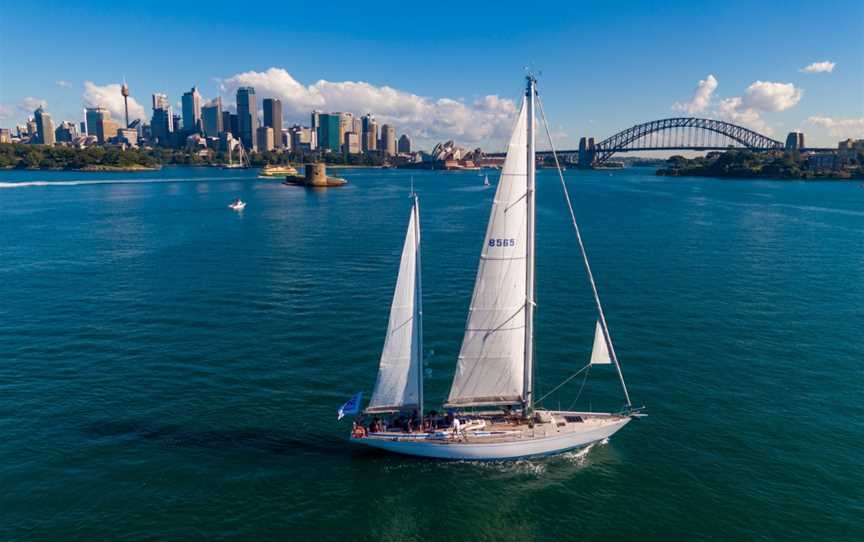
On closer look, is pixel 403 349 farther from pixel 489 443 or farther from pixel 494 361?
pixel 489 443

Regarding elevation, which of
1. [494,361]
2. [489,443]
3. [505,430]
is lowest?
[489,443]

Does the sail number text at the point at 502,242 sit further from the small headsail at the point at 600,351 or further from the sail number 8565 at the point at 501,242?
the small headsail at the point at 600,351

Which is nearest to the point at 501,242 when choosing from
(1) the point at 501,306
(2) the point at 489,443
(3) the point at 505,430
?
(1) the point at 501,306

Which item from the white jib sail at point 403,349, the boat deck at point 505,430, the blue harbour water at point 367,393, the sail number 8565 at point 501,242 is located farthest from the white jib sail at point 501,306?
the blue harbour water at point 367,393

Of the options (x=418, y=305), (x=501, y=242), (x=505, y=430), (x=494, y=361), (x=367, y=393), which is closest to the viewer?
(x=501, y=242)

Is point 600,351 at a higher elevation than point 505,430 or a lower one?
higher

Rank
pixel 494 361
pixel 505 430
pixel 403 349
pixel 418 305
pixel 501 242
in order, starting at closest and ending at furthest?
1. pixel 501 242
2. pixel 418 305
3. pixel 505 430
4. pixel 403 349
5. pixel 494 361
